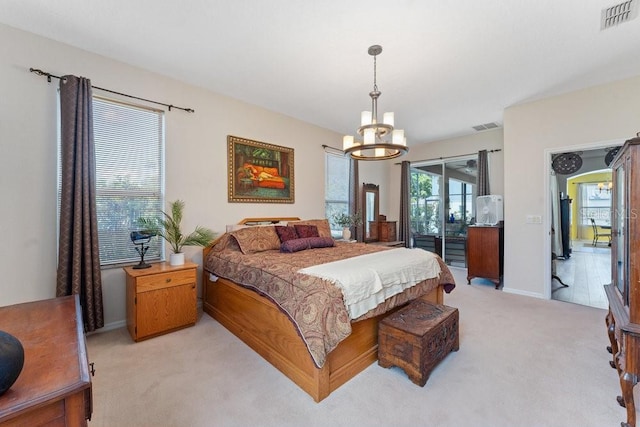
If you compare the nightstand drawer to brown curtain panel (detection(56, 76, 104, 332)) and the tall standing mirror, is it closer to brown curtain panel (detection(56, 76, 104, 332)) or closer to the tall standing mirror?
brown curtain panel (detection(56, 76, 104, 332))

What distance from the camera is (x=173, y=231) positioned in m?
3.15

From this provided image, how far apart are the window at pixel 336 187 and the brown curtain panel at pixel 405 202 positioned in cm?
161

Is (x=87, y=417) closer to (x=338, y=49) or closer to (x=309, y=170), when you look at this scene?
(x=338, y=49)

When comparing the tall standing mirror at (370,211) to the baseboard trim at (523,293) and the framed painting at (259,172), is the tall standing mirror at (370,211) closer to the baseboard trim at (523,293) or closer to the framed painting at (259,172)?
Answer: the framed painting at (259,172)

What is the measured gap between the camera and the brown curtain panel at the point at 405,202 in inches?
256

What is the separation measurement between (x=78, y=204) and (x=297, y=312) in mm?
2327

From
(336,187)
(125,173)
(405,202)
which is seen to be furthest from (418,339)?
(405,202)

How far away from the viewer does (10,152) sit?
8.00 feet

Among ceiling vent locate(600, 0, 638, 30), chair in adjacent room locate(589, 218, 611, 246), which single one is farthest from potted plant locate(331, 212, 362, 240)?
chair in adjacent room locate(589, 218, 611, 246)

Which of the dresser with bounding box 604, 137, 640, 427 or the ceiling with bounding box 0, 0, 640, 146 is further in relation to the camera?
the ceiling with bounding box 0, 0, 640, 146

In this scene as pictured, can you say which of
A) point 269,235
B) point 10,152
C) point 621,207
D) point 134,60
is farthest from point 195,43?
point 621,207

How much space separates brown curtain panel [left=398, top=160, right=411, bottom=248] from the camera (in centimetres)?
650

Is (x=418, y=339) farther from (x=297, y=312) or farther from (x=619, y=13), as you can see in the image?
(x=619, y=13)

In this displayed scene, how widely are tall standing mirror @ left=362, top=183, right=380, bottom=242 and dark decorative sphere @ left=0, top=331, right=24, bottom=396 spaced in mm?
5383
